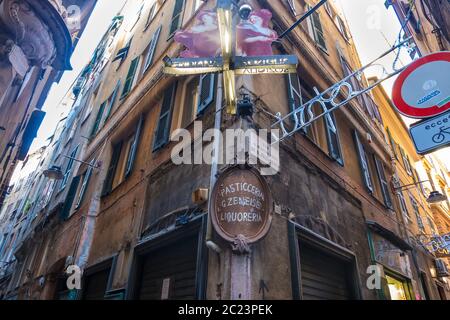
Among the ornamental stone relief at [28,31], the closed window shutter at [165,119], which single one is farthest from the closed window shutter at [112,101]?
the closed window shutter at [165,119]

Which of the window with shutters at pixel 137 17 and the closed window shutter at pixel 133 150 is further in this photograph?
the window with shutters at pixel 137 17

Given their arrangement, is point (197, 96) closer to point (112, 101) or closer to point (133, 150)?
point (133, 150)

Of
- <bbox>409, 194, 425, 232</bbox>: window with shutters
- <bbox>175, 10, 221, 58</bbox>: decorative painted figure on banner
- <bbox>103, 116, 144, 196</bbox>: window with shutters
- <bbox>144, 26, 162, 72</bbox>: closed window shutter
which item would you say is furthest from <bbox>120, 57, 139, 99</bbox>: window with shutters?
<bbox>409, 194, 425, 232</bbox>: window with shutters

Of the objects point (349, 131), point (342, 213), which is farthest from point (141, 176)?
point (349, 131)

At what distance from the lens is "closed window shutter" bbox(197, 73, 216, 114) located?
17.5 feet

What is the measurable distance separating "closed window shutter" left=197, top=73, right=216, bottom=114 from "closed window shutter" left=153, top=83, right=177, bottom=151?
1103 millimetres

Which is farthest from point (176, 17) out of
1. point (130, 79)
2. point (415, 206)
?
point (415, 206)

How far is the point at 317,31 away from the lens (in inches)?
374

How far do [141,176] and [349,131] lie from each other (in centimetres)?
610

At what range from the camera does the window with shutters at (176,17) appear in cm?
854

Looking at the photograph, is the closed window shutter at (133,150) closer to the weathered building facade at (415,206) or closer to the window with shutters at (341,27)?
the weathered building facade at (415,206)

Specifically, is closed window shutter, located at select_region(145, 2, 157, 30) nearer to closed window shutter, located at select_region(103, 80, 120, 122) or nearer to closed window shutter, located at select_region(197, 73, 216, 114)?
closed window shutter, located at select_region(103, 80, 120, 122)

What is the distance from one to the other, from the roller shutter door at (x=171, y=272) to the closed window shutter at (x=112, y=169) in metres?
3.50

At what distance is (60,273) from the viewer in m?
9.37
